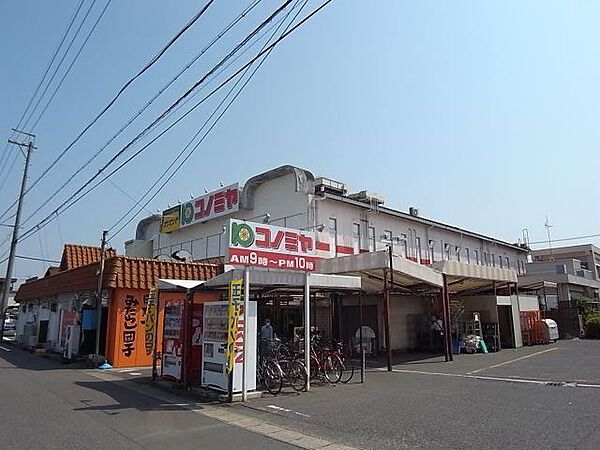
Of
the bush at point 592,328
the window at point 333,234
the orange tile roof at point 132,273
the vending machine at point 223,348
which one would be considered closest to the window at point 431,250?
the window at point 333,234

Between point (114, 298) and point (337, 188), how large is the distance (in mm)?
11288

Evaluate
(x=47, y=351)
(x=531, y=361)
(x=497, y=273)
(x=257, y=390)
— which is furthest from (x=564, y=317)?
(x=47, y=351)

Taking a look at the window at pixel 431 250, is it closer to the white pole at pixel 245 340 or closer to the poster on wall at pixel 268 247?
the poster on wall at pixel 268 247

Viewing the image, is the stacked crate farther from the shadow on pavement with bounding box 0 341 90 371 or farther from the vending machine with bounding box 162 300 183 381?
the shadow on pavement with bounding box 0 341 90 371

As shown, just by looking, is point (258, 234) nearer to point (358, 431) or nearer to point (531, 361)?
point (358, 431)

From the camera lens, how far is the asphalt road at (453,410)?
6812 millimetres

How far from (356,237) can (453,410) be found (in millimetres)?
14073

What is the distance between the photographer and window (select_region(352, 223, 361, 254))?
2230 centimetres

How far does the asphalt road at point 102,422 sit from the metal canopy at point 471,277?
1187 centimetres

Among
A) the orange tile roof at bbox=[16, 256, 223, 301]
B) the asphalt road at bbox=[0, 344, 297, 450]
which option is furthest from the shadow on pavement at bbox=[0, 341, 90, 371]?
the asphalt road at bbox=[0, 344, 297, 450]

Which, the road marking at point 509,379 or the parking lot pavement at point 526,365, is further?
the parking lot pavement at point 526,365

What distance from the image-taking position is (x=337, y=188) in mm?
23031

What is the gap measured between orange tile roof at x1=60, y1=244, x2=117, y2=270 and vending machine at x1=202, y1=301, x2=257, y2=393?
17770 millimetres

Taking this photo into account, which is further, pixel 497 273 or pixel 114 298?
pixel 497 273
